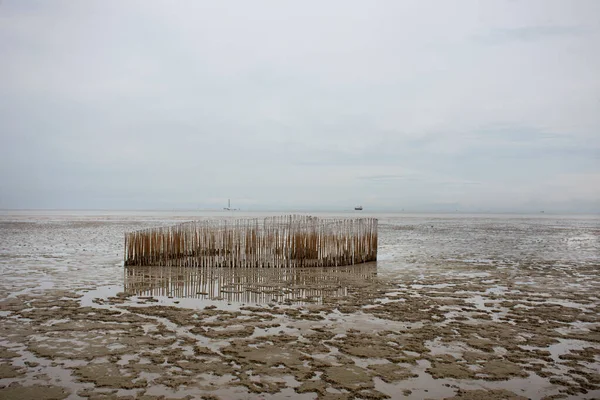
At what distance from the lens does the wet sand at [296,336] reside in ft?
14.1

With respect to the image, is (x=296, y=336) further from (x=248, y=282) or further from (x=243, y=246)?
(x=243, y=246)

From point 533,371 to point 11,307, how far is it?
26.4 ft

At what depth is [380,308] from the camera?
761 cm

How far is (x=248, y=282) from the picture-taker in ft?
33.4

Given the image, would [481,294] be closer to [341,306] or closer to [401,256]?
[341,306]

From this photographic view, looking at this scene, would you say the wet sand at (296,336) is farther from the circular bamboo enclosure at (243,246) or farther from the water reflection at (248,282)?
the circular bamboo enclosure at (243,246)

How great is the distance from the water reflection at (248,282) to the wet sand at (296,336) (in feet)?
0.17

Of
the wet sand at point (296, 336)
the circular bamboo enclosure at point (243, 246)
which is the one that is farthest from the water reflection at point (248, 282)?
the circular bamboo enclosure at point (243, 246)

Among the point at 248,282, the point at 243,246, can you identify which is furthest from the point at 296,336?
the point at 243,246

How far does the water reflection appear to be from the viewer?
8.74 metres

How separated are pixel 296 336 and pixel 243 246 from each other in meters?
7.10

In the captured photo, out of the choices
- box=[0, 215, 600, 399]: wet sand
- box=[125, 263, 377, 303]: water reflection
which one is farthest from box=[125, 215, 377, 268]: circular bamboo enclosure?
box=[0, 215, 600, 399]: wet sand

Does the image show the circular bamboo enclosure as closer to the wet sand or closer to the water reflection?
the water reflection

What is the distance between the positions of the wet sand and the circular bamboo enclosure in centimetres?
124
